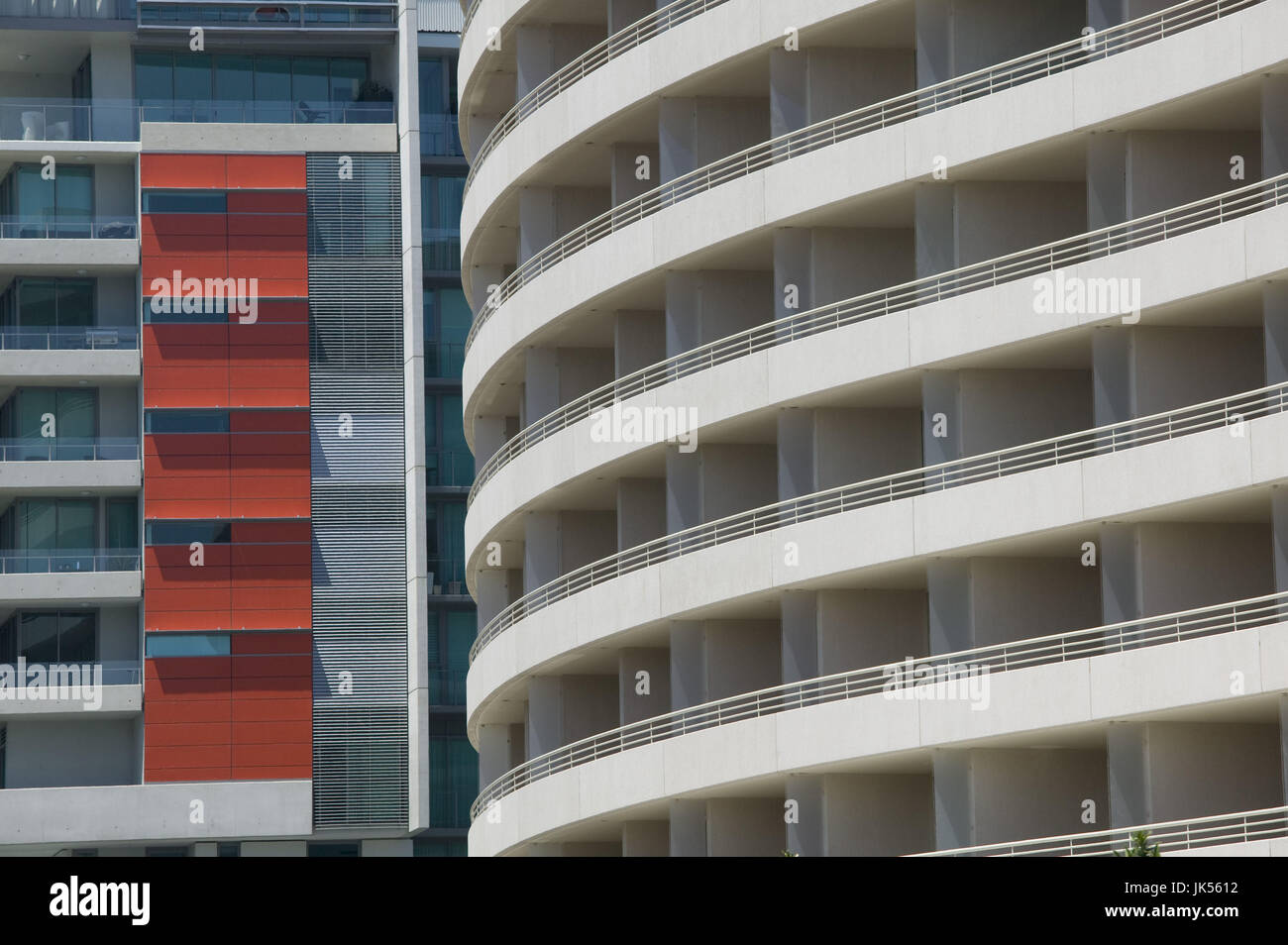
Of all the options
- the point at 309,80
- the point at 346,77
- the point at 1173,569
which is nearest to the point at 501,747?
the point at 1173,569

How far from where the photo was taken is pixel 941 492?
1479 inches

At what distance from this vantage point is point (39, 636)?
7462 cm

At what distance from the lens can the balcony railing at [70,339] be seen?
247ft

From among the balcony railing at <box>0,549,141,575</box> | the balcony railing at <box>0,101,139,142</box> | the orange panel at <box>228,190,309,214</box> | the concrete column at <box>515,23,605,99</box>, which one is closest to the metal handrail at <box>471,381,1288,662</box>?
the concrete column at <box>515,23,605,99</box>

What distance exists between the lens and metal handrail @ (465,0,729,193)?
4381 centimetres

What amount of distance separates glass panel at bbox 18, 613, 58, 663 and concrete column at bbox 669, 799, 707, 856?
38.0 meters

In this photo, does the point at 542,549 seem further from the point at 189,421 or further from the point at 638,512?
the point at 189,421

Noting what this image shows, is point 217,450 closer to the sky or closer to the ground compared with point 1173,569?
closer to the sky

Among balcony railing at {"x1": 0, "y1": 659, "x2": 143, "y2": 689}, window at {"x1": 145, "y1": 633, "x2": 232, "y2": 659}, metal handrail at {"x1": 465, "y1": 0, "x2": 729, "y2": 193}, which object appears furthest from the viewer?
window at {"x1": 145, "y1": 633, "x2": 232, "y2": 659}

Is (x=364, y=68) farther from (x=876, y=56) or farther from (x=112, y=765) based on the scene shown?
(x=876, y=56)

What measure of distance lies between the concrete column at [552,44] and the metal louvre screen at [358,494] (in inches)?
1084

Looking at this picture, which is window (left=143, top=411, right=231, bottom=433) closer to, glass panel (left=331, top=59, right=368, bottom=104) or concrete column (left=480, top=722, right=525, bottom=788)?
glass panel (left=331, top=59, right=368, bottom=104)

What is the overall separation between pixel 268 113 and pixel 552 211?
3042 centimetres
